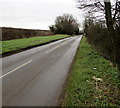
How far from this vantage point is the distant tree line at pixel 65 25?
232 feet

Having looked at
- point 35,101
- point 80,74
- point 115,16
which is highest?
point 115,16

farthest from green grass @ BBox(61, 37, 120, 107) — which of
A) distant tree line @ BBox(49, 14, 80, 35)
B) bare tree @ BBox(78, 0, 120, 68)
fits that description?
distant tree line @ BBox(49, 14, 80, 35)

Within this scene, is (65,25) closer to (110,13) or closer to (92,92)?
(110,13)

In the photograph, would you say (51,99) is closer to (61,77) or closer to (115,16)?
(61,77)

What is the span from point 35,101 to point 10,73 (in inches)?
152

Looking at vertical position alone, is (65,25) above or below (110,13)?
above

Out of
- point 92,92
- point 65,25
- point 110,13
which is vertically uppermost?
point 65,25

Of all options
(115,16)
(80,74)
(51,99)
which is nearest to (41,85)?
(51,99)

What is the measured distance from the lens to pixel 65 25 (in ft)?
244

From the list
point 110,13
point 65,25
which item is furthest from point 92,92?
point 65,25

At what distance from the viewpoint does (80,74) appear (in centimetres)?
702

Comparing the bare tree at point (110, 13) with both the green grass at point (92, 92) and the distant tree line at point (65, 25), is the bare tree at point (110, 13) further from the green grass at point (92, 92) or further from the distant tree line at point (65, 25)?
the distant tree line at point (65, 25)

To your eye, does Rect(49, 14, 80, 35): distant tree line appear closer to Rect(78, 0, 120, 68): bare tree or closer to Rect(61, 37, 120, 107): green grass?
Rect(78, 0, 120, 68): bare tree

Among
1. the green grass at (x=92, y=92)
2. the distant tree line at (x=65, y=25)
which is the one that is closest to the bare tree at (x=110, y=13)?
the green grass at (x=92, y=92)
